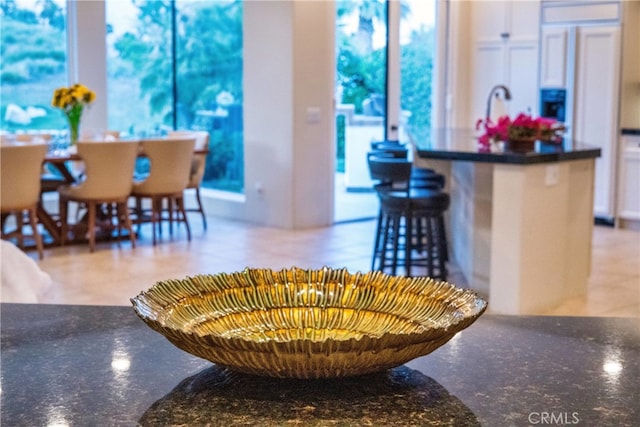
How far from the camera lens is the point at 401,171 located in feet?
17.8

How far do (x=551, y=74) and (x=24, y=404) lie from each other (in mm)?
8566

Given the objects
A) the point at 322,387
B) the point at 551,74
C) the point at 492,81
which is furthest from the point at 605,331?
the point at 492,81

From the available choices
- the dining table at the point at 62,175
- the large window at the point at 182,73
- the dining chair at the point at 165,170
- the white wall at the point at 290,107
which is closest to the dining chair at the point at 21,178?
the dining table at the point at 62,175

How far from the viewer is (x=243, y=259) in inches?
285

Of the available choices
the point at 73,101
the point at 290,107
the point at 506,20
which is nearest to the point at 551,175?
the point at 290,107

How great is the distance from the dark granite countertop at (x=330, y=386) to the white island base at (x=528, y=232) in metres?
3.60

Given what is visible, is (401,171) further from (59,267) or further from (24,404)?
(24,404)

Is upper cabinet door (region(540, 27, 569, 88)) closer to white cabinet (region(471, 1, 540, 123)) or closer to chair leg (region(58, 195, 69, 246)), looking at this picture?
white cabinet (region(471, 1, 540, 123))

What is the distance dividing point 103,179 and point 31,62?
1.93 m

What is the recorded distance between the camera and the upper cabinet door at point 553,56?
895 cm

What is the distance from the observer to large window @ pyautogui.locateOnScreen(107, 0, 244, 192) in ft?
30.8

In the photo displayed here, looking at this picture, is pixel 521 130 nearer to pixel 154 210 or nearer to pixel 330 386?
pixel 154 210

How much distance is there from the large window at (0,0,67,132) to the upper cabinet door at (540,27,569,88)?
4.81 metres

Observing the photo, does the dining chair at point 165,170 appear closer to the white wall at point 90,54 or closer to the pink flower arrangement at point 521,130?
the white wall at point 90,54
